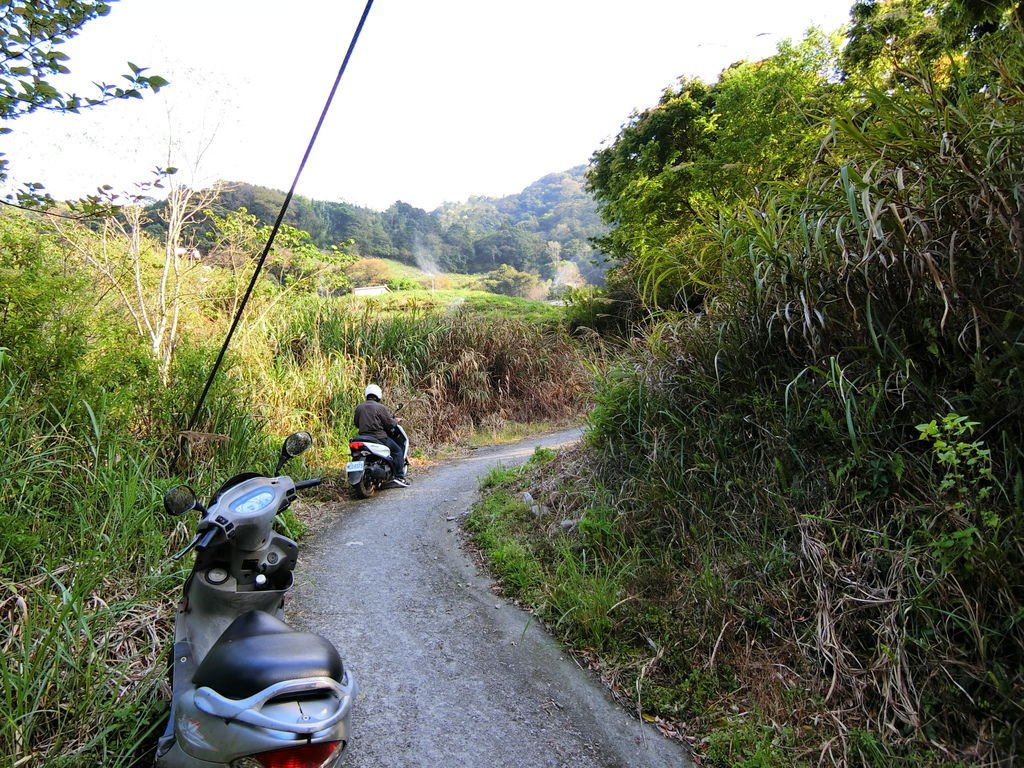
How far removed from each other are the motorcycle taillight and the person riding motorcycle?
21.0ft

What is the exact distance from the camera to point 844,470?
290cm

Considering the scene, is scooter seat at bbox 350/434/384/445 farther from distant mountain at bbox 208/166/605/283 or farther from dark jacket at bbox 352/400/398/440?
distant mountain at bbox 208/166/605/283

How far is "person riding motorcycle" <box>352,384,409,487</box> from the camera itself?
7785mm

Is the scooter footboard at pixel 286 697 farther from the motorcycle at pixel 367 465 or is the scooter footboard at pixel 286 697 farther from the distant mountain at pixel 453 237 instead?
the distant mountain at pixel 453 237

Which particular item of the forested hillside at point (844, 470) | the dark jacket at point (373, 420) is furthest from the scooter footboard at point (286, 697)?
the dark jacket at point (373, 420)

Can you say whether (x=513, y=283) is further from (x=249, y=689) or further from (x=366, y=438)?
(x=249, y=689)

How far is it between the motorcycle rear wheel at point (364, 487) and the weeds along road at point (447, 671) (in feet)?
5.73

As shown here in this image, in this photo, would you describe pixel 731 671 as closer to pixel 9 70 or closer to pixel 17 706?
pixel 17 706

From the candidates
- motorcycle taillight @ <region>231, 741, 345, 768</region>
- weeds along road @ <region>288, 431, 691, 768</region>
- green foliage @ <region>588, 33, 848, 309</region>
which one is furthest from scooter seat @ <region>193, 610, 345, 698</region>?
green foliage @ <region>588, 33, 848, 309</region>

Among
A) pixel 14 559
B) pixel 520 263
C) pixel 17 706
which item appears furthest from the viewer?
pixel 520 263

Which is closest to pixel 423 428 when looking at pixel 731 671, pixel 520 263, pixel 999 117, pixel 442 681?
pixel 442 681

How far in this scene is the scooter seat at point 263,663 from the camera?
5.04 ft

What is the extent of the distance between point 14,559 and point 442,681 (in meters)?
2.30

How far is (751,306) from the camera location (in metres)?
3.94
